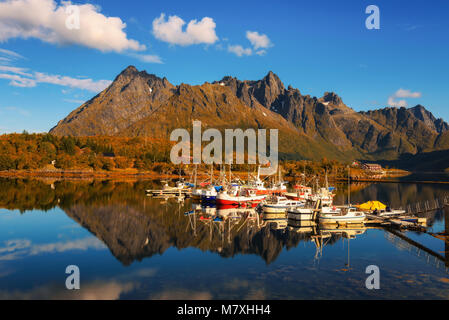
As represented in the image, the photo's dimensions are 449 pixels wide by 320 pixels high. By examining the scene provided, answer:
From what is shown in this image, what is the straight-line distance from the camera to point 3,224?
61.9 meters

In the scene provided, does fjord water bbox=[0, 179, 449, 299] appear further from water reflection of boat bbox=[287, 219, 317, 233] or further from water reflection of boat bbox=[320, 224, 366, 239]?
water reflection of boat bbox=[320, 224, 366, 239]

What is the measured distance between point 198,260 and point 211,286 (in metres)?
9.57

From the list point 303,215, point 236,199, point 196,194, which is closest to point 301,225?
point 303,215

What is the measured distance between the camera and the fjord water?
3181 cm

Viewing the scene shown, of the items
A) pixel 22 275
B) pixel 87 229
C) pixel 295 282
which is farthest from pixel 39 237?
pixel 295 282

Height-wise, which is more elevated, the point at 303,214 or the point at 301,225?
the point at 303,214

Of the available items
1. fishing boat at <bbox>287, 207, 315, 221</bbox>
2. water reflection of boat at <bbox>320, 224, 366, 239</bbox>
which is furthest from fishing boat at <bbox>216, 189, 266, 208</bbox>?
water reflection of boat at <bbox>320, 224, 366, 239</bbox>

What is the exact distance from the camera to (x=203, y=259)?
42812 millimetres

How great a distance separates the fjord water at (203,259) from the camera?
31812mm

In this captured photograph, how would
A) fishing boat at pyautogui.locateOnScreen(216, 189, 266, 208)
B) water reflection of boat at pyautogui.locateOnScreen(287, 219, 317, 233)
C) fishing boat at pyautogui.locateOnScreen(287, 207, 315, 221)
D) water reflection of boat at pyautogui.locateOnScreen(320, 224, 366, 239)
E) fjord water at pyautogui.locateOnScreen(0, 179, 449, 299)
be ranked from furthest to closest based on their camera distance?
fishing boat at pyautogui.locateOnScreen(216, 189, 266, 208) < fishing boat at pyautogui.locateOnScreen(287, 207, 315, 221) < water reflection of boat at pyautogui.locateOnScreen(287, 219, 317, 233) < water reflection of boat at pyautogui.locateOnScreen(320, 224, 366, 239) < fjord water at pyautogui.locateOnScreen(0, 179, 449, 299)

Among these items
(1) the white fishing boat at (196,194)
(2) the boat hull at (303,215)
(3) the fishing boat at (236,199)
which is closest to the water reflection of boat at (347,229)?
(2) the boat hull at (303,215)

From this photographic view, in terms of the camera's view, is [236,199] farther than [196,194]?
No

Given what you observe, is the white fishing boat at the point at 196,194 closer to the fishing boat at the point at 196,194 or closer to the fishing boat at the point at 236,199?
the fishing boat at the point at 196,194

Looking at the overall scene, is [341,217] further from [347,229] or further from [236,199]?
[236,199]
